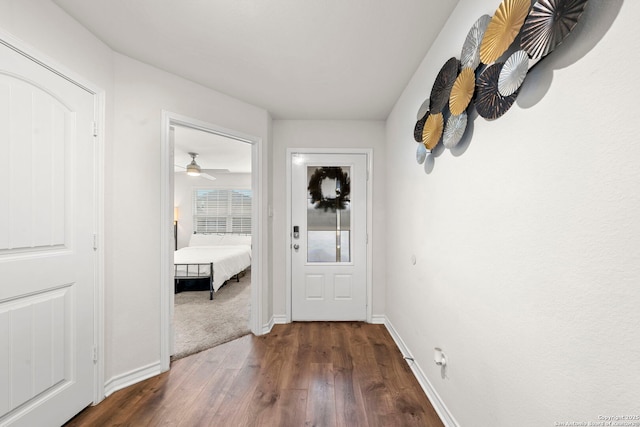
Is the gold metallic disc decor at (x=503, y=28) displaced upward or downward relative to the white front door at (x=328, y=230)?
upward

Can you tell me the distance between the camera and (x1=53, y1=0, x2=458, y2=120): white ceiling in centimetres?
145

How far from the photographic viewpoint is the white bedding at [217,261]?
13.5ft

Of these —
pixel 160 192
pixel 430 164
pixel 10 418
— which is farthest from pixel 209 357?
pixel 430 164

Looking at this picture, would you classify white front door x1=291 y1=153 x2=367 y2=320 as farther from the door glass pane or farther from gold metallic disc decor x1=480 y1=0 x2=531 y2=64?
gold metallic disc decor x1=480 y1=0 x2=531 y2=64

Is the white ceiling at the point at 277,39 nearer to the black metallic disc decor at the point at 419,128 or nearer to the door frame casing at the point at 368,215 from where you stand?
the black metallic disc decor at the point at 419,128

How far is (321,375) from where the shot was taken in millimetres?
2029

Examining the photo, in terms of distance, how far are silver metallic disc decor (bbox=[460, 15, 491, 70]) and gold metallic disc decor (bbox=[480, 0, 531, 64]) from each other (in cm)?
9

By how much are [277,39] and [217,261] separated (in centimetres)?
339

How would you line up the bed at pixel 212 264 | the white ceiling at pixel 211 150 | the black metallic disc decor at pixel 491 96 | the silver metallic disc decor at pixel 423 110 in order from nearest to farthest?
the black metallic disc decor at pixel 491 96 < the silver metallic disc decor at pixel 423 110 < the white ceiling at pixel 211 150 < the bed at pixel 212 264

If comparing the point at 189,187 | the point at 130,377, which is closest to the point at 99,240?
the point at 130,377

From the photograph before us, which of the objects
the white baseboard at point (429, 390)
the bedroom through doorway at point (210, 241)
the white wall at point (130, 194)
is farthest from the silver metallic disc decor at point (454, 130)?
the white wall at point (130, 194)

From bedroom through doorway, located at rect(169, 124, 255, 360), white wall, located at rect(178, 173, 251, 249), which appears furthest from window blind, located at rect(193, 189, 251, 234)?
white wall, located at rect(178, 173, 251, 249)

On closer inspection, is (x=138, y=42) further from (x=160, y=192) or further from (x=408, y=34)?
(x=408, y=34)

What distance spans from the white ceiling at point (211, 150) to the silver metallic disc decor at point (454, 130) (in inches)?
100
